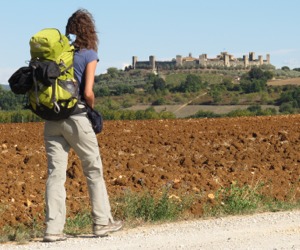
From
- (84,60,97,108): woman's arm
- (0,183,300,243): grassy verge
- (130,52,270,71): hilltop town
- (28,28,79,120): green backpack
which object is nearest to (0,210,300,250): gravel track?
(0,183,300,243): grassy verge

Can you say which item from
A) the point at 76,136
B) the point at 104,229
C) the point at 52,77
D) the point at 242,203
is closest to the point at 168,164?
the point at 242,203

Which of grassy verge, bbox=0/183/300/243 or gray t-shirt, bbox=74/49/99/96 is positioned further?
grassy verge, bbox=0/183/300/243

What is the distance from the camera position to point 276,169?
15133mm

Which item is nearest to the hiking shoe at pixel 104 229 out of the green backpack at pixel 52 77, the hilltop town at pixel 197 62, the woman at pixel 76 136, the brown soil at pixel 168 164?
the woman at pixel 76 136

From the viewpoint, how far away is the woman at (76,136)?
886 centimetres

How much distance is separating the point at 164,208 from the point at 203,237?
1525 mm

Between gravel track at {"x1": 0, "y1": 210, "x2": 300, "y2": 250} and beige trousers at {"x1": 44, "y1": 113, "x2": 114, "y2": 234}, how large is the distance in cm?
30

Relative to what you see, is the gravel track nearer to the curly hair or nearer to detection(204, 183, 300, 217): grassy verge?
detection(204, 183, 300, 217): grassy verge

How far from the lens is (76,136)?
8.88 metres

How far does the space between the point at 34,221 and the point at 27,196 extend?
2.18 metres

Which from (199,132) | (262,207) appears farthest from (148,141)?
(262,207)

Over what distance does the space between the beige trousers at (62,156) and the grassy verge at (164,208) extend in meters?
0.55

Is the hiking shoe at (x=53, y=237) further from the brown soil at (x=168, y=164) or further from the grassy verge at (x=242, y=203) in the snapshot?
the grassy verge at (x=242, y=203)

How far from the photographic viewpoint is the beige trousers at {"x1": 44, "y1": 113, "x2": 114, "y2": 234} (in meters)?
8.86
